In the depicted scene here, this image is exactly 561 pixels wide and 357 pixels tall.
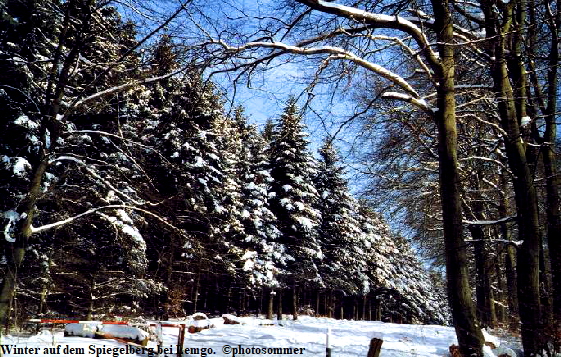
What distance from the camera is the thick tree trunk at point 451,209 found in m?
5.53

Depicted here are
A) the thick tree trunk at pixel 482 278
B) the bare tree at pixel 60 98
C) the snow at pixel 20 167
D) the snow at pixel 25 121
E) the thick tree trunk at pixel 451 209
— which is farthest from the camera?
the thick tree trunk at pixel 482 278

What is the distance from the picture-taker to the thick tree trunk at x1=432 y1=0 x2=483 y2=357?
5.53 m

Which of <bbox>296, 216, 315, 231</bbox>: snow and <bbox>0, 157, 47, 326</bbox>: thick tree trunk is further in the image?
<bbox>296, 216, 315, 231</bbox>: snow

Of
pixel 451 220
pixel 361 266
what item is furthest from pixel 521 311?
pixel 361 266

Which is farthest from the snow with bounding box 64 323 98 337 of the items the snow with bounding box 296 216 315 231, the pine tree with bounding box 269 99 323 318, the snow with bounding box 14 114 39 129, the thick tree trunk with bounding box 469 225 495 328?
the snow with bounding box 296 216 315 231

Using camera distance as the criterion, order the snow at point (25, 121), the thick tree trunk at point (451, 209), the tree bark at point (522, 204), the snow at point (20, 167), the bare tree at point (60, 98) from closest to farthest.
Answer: the thick tree trunk at point (451, 209)
the bare tree at point (60, 98)
the tree bark at point (522, 204)
the snow at point (20, 167)
the snow at point (25, 121)

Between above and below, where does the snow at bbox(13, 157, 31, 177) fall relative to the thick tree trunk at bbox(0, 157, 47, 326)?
above

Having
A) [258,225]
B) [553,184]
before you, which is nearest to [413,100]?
[553,184]

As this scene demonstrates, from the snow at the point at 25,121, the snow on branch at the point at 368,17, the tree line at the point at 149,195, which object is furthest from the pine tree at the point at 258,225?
the snow on branch at the point at 368,17

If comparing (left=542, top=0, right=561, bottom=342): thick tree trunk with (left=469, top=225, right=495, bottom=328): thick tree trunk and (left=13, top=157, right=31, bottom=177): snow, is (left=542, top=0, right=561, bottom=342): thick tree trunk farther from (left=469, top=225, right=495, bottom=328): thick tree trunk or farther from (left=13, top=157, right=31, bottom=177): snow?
(left=13, top=157, right=31, bottom=177): snow

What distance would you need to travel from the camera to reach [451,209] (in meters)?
5.95

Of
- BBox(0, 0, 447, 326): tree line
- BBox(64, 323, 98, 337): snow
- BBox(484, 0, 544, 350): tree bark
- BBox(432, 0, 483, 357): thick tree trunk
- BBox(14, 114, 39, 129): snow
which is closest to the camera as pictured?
BBox(432, 0, 483, 357): thick tree trunk

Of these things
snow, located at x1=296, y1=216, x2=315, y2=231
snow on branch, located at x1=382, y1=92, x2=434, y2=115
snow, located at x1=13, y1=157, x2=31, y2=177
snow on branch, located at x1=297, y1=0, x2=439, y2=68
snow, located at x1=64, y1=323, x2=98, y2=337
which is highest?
snow on branch, located at x1=297, y1=0, x2=439, y2=68

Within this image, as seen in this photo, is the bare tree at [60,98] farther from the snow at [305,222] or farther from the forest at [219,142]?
the snow at [305,222]
